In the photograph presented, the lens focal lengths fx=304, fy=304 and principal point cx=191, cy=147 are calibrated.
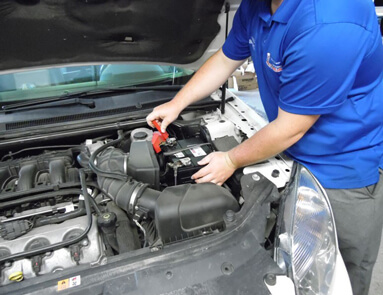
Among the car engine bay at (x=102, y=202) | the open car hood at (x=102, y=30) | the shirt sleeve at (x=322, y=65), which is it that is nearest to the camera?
the shirt sleeve at (x=322, y=65)

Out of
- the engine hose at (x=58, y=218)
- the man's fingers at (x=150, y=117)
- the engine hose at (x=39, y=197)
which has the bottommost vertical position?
the engine hose at (x=58, y=218)

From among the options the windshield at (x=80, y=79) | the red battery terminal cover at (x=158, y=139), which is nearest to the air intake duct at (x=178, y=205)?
the red battery terminal cover at (x=158, y=139)

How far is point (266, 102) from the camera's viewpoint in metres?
1.24

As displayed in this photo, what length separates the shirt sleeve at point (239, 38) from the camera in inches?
49.2

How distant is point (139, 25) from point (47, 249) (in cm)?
96

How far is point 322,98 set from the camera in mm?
895

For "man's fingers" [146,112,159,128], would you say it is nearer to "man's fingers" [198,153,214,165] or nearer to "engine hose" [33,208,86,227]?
"man's fingers" [198,153,214,165]

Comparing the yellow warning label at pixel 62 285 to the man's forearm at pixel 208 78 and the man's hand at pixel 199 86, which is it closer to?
the man's hand at pixel 199 86

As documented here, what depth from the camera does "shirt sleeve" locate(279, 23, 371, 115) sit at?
2.66 feet

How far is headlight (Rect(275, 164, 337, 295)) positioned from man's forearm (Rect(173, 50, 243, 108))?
1.98ft

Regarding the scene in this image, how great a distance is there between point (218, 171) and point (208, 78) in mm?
498

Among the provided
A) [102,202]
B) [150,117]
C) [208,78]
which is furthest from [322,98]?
[102,202]

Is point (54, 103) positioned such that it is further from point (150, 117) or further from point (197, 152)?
point (197, 152)

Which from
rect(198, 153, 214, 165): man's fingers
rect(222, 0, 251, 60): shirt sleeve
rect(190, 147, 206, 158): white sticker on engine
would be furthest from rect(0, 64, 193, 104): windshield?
rect(198, 153, 214, 165): man's fingers
